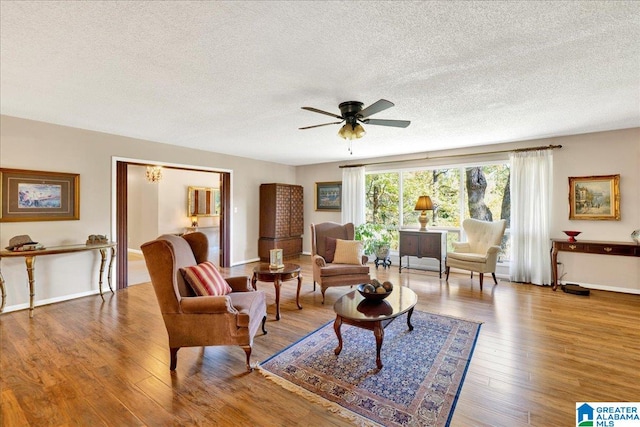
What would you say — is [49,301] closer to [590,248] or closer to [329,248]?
[329,248]

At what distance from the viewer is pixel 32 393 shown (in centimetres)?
199

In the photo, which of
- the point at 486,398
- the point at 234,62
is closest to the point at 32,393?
the point at 234,62

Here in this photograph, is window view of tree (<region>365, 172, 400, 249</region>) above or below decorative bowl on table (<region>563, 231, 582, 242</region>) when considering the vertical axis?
above

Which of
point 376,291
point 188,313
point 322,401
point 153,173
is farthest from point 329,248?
point 153,173

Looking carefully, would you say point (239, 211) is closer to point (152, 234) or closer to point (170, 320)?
point (152, 234)

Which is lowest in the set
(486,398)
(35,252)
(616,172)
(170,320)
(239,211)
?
(486,398)

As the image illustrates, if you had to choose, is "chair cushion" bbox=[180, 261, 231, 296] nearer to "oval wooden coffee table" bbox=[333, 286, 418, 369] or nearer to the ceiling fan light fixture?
"oval wooden coffee table" bbox=[333, 286, 418, 369]

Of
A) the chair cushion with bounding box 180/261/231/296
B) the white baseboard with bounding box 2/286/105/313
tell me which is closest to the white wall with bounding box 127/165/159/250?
the white baseboard with bounding box 2/286/105/313

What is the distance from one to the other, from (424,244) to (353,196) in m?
2.03

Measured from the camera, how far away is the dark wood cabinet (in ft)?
21.9

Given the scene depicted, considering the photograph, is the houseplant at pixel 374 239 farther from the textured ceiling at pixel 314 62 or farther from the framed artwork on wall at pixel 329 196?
the textured ceiling at pixel 314 62

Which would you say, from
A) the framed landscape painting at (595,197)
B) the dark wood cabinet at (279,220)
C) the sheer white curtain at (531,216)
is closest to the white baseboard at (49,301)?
the dark wood cabinet at (279,220)

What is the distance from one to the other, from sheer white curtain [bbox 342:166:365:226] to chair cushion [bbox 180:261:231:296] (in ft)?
14.6

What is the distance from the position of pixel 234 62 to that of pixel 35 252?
3.30 metres
